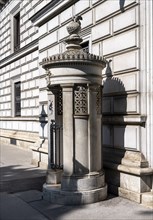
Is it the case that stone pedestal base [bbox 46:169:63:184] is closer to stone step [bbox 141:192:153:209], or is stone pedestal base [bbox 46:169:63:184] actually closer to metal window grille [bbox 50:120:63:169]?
metal window grille [bbox 50:120:63:169]

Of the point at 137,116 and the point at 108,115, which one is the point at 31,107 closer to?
the point at 108,115

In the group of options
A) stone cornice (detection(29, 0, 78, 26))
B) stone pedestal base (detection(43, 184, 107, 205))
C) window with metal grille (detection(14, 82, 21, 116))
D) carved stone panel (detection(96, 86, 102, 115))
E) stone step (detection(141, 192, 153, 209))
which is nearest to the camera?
stone step (detection(141, 192, 153, 209))

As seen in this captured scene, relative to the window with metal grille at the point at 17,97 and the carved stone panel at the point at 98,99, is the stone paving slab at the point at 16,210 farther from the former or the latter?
the window with metal grille at the point at 17,97

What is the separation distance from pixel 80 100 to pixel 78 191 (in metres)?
1.75

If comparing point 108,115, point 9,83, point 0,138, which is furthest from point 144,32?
point 0,138

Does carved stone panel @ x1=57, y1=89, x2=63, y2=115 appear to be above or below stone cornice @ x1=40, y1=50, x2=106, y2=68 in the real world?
below

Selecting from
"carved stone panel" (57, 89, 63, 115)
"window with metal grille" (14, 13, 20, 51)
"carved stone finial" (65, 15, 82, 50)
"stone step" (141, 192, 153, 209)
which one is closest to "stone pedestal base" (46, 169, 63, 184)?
"carved stone panel" (57, 89, 63, 115)

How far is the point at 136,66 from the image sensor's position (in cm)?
663

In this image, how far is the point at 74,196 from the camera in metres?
6.20

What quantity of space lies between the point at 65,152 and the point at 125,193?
4.79ft

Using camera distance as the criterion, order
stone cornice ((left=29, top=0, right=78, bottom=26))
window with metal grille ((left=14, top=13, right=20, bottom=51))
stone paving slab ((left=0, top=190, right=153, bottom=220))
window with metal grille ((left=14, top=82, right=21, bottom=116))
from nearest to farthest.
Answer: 1. stone paving slab ((left=0, top=190, right=153, bottom=220))
2. stone cornice ((left=29, top=0, right=78, bottom=26))
3. window with metal grille ((left=14, top=82, right=21, bottom=116))
4. window with metal grille ((left=14, top=13, right=20, bottom=51))

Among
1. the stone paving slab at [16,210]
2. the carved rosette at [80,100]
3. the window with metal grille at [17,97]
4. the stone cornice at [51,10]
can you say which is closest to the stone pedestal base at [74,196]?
the stone paving slab at [16,210]

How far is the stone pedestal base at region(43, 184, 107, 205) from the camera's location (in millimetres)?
6203

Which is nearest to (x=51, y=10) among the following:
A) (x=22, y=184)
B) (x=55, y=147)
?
(x=55, y=147)
